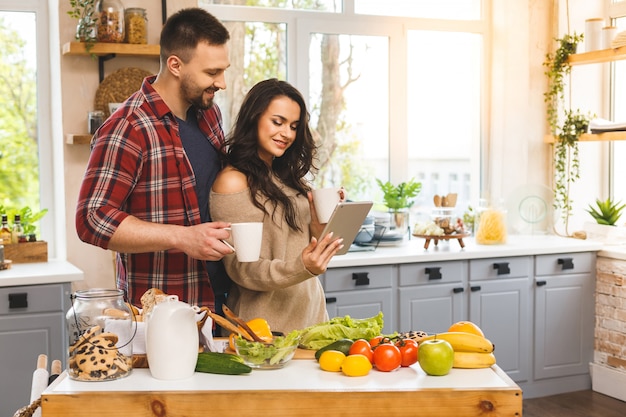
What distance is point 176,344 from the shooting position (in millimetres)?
1905

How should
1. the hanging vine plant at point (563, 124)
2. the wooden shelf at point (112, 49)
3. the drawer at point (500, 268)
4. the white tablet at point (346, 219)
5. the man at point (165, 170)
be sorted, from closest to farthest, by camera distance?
the white tablet at point (346, 219) → the man at point (165, 170) → the wooden shelf at point (112, 49) → the drawer at point (500, 268) → the hanging vine plant at point (563, 124)

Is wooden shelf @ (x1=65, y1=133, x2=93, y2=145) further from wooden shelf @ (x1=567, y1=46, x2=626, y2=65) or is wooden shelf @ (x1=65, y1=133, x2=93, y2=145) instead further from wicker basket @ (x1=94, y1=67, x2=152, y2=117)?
wooden shelf @ (x1=567, y1=46, x2=626, y2=65)

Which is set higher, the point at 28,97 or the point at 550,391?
the point at 28,97

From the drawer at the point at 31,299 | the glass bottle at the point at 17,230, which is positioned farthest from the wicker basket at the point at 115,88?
the drawer at the point at 31,299

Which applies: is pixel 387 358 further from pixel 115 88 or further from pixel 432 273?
pixel 115 88

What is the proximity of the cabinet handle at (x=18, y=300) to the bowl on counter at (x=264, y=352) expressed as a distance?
6.07 feet

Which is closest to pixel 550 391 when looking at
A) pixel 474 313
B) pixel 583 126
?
pixel 474 313

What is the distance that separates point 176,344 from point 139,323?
0.67 feet

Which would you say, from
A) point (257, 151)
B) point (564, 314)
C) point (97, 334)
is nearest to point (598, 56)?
point (564, 314)

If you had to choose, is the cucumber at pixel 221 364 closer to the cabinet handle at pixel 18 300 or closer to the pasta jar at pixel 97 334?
the pasta jar at pixel 97 334

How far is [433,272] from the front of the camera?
4.38 m

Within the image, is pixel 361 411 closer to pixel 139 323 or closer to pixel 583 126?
pixel 139 323

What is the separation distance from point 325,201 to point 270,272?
259mm

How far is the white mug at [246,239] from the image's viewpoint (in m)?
2.04
